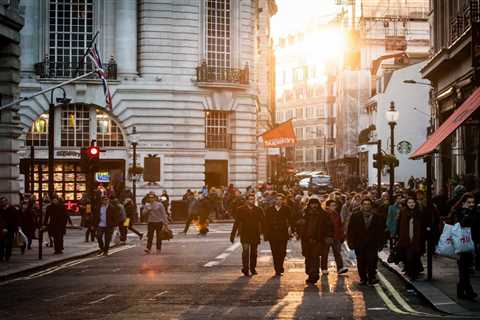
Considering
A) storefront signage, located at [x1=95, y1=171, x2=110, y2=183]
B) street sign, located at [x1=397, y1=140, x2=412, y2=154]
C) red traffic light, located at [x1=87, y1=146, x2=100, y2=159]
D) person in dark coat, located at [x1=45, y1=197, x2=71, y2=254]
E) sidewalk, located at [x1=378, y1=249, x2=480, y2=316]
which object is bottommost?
sidewalk, located at [x1=378, y1=249, x2=480, y2=316]

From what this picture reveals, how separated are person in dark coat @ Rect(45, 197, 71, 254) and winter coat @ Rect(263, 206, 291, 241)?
27.8ft

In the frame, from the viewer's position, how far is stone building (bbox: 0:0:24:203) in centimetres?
2992

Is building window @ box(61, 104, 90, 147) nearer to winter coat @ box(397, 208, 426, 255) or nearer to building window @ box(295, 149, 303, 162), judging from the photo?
winter coat @ box(397, 208, 426, 255)

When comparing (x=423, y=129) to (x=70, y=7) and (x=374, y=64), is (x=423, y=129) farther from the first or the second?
(x=70, y=7)

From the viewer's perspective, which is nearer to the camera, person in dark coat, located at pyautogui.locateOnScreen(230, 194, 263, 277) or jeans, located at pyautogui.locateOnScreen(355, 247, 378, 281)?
jeans, located at pyautogui.locateOnScreen(355, 247, 378, 281)

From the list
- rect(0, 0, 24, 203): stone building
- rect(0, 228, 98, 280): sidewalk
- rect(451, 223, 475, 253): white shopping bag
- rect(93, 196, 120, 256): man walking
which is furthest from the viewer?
rect(0, 0, 24, 203): stone building

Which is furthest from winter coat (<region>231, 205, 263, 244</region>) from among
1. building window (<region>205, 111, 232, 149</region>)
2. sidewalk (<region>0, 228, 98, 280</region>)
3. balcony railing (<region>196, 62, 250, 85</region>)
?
building window (<region>205, 111, 232, 149</region>)

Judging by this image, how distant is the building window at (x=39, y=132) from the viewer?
5172 centimetres

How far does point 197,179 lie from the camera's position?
2127 inches

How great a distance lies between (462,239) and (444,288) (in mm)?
2039

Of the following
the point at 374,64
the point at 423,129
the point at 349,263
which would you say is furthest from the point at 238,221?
the point at 374,64

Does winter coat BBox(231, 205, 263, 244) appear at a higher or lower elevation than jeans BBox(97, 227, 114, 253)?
higher

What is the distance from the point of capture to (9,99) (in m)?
30.5

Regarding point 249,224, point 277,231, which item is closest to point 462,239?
point 277,231
